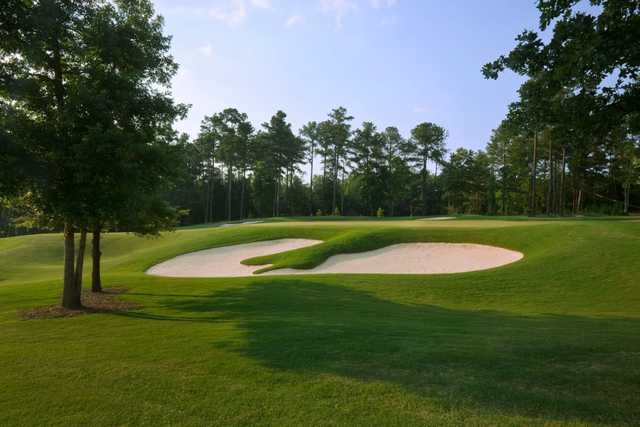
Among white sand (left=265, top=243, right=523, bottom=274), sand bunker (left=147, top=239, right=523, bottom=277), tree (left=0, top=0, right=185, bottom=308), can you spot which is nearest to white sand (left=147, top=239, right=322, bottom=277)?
sand bunker (left=147, top=239, right=523, bottom=277)

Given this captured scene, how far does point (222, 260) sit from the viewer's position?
2450cm

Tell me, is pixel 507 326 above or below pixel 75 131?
below

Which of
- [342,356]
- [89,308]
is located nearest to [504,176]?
[89,308]

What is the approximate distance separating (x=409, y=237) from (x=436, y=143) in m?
56.7

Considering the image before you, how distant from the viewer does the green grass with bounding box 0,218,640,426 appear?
183 inches

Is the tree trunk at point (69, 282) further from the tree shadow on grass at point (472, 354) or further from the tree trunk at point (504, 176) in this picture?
the tree trunk at point (504, 176)

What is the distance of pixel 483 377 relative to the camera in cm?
540

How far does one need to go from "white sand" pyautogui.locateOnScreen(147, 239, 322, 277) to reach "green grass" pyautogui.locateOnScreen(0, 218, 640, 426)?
6261 mm

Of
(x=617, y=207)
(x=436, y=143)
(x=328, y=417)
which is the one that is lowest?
(x=328, y=417)

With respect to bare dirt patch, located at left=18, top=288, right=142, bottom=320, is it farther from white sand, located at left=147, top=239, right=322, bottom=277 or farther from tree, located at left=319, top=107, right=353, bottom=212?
tree, located at left=319, top=107, right=353, bottom=212

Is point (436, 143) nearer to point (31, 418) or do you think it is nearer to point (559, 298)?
point (559, 298)

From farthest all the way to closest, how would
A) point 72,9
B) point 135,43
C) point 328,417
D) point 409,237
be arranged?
1. point 409,237
2. point 135,43
3. point 72,9
4. point 328,417

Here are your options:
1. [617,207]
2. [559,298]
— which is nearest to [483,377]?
[559,298]

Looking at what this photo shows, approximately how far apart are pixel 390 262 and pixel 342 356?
45.7ft
